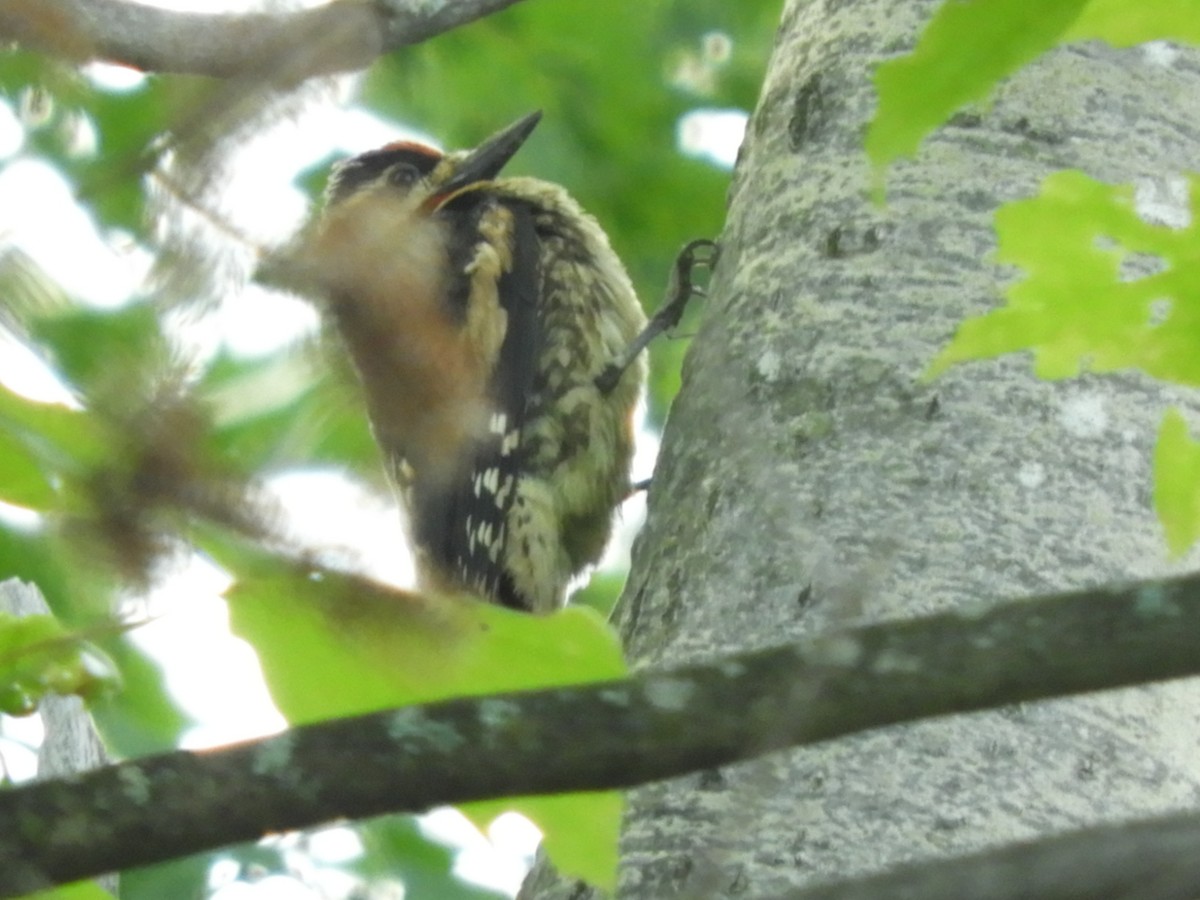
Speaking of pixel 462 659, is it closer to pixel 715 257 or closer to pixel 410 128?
pixel 715 257

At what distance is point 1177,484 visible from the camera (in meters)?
1.43

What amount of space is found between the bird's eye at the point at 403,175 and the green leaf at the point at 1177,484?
2860 millimetres

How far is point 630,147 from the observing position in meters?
4.27

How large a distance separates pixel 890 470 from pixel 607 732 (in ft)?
3.28

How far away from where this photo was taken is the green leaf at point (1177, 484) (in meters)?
1.42

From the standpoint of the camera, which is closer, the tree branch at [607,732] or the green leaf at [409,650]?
the tree branch at [607,732]

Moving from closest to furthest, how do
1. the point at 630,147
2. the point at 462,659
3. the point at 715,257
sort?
the point at 462,659, the point at 715,257, the point at 630,147

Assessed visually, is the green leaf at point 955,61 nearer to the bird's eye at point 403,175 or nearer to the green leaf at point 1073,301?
the green leaf at point 1073,301

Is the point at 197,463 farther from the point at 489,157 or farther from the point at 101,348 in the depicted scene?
the point at 489,157

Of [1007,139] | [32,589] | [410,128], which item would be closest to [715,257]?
[1007,139]

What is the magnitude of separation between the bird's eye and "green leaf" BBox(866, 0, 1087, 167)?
2.92 meters

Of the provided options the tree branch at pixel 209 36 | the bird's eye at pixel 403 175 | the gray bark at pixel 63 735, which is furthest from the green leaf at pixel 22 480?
the bird's eye at pixel 403 175

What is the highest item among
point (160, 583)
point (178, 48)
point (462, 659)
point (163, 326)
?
point (178, 48)

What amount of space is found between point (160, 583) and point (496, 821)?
0.38 metres
